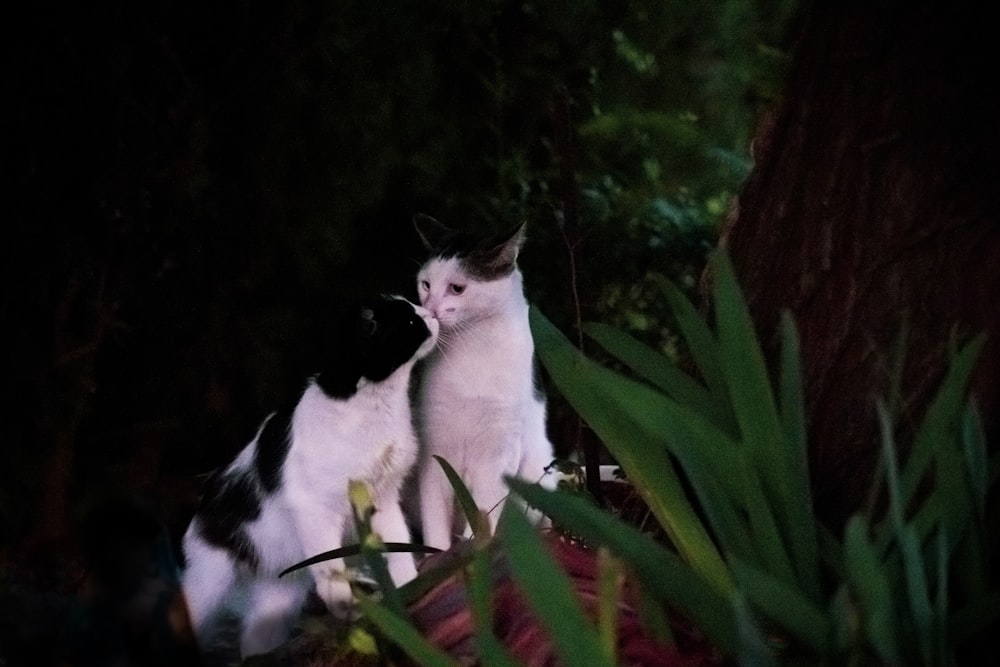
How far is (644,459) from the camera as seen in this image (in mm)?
720

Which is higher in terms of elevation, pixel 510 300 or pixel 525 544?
pixel 525 544

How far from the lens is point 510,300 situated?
1.23 metres

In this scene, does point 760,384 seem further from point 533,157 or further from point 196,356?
point 533,157

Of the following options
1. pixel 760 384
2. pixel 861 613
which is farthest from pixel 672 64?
pixel 861 613

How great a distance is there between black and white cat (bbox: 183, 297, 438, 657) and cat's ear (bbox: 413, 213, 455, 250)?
0.89ft

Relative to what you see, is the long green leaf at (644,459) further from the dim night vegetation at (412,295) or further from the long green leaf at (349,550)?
the long green leaf at (349,550)

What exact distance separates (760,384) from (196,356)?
734 mm

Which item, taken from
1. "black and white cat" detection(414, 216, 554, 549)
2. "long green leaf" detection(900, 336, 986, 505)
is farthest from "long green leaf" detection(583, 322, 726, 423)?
"black and white cat" detection(414, 216, 554, 549)

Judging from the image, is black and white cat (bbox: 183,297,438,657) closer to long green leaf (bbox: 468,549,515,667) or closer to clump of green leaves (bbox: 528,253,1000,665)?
clump of green leaves (bbox: 528,253,1000,665)

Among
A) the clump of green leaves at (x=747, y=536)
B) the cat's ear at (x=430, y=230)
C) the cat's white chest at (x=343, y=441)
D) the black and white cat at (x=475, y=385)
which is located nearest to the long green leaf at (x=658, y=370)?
the clump of green leaves at (x=747, y=536)

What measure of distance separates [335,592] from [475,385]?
1.06 feet

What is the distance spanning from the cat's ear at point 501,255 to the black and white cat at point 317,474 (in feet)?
0.66

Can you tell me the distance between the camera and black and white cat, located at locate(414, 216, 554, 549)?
45.4 inches

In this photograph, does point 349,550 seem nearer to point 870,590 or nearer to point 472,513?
point 472,513
